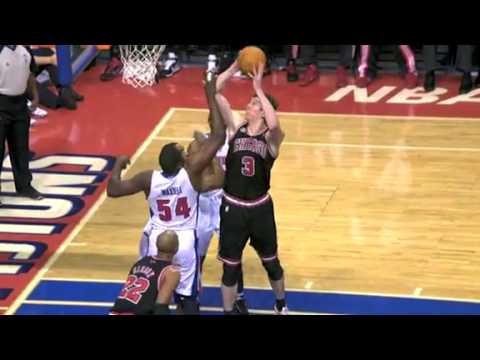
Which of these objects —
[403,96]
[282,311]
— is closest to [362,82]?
[403,96]

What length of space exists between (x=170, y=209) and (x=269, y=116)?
0.96m

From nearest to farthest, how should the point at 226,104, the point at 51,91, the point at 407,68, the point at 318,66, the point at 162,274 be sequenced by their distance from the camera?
the point at 162,274 < the point at 226,104 < the point at 51,91 < the point at 407,68 < the point at 318,66

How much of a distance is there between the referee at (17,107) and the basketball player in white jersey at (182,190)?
322 centimetres

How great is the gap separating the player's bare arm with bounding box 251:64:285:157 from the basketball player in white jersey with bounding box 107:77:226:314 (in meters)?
0.34

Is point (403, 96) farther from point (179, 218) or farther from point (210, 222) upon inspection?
point (179, 218)

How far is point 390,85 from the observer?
1378 cm

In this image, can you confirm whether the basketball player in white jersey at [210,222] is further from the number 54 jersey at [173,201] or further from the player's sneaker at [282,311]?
the number 54 jersey at [173,201]

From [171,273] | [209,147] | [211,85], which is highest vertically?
[211,85]

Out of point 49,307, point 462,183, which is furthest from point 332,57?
point 49,307

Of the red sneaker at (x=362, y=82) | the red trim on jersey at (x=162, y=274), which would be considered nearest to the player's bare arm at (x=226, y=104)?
the red trim on jersey at (x=162, y=274)

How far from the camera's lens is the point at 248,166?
6.79m
